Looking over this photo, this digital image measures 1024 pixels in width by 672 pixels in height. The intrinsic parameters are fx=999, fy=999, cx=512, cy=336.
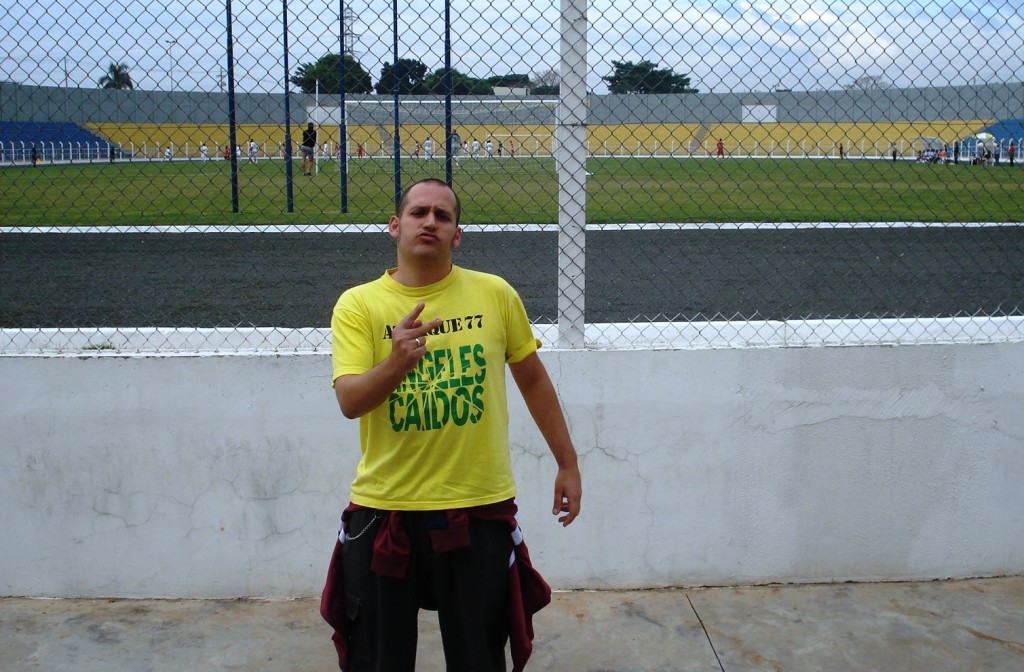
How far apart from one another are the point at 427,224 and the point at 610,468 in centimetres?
178

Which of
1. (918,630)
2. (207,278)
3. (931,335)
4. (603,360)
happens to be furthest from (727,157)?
(207,278)

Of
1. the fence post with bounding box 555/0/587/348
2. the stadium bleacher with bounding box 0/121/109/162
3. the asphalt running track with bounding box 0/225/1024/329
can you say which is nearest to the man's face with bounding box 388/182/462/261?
the fence post with bounding box 555/0/587/348

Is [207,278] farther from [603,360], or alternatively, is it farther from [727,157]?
[603,360]

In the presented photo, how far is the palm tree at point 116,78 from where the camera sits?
4.32 m

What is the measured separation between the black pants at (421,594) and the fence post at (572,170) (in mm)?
1500

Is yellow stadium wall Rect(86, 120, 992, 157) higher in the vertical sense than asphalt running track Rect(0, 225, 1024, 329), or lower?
higher

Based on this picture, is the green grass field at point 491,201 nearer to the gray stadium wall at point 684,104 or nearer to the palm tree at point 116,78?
the gray stadium wall at point 684,104

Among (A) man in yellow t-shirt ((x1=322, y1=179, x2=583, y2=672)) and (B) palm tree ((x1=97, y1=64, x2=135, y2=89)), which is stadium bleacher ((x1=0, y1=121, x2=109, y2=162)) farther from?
(A) man in yellow t-shirt ((x1=322, y1=179, x2=583, y2=672))

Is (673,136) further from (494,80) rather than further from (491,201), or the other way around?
(491,201)

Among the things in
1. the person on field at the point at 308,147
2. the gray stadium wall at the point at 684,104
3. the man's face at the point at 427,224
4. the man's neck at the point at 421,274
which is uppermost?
the person on field at the point at 308,147

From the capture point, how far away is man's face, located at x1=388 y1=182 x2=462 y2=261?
2.48 metres

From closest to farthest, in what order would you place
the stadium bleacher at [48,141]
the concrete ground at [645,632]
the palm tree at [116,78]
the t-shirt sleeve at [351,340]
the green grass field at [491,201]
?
the t-shirt sleeve at [351,340], the concrete ground at [645,632], the palm tree at [116,78], the stadium bleacher at [48,141], the green grass field at [491,201]

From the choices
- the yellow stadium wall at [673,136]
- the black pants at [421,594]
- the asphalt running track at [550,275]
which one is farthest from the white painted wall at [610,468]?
the asphalt running track at [550,275]

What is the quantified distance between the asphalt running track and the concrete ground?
102 inches
